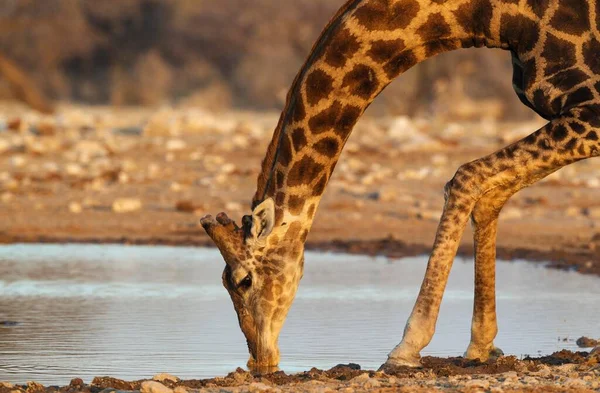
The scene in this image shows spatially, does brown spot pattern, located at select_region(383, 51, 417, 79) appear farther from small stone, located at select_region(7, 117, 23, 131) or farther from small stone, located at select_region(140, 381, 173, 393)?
small stone, located at select_region(7, 117, 23, 131)

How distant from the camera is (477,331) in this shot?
21.9ft

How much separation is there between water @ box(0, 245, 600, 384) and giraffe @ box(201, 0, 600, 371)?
1.32ft

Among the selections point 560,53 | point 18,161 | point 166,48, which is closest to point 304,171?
point 560,53

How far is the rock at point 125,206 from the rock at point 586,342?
7034 millimetres

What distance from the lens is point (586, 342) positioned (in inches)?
276

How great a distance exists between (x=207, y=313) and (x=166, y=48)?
99.3ft

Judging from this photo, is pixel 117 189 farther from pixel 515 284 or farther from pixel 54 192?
pixel 515 284

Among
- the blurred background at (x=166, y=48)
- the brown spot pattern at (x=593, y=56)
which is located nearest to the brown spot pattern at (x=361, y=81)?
the brown spot pattern at (x=593, y=56)

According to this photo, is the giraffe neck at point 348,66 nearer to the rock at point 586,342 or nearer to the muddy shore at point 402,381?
the muddy shore at point 402,381

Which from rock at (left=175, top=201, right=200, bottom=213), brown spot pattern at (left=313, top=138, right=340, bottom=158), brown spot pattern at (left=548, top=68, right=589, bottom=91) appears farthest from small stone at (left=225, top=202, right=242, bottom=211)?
brown spot pattern at (left=548, top=68, right=589, bottom=91)

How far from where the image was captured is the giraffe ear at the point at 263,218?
652 centimetres

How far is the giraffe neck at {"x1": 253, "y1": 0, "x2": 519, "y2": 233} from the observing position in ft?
21.0

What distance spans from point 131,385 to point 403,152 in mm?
12458

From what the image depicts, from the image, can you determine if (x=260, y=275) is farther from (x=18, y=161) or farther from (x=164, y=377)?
(x=18, y=161)
